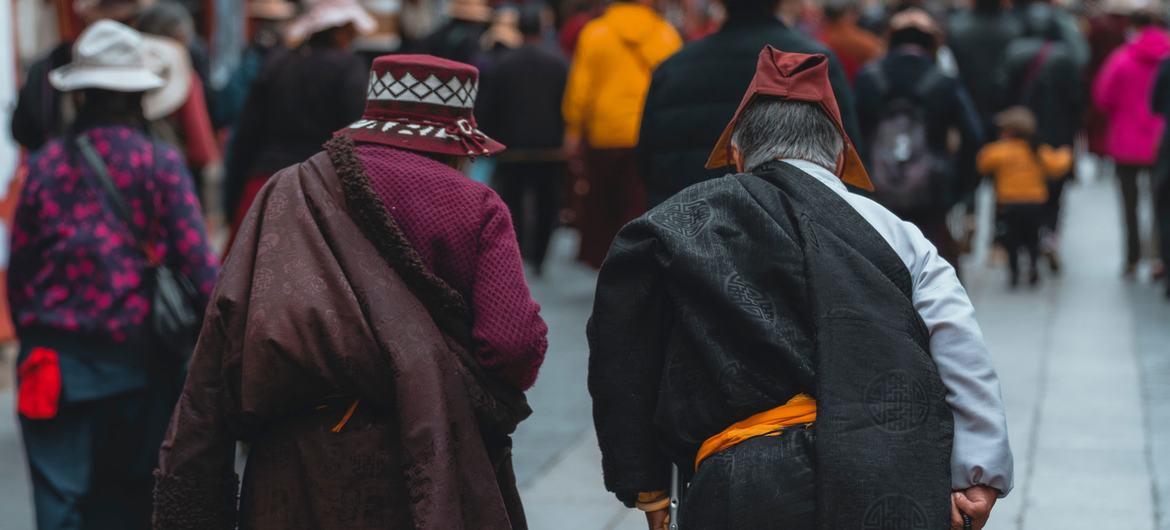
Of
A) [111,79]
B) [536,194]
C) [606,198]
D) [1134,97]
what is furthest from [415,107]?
[1134,97]

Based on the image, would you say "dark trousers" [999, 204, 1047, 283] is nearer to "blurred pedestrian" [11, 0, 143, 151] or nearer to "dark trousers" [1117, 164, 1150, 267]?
"dark trousers" [1117, 164, 1150, 267]

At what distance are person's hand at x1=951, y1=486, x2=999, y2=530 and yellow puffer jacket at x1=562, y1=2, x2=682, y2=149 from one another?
6079 mm

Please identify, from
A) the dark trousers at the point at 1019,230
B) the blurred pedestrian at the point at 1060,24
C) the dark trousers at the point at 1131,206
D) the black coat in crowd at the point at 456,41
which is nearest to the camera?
the dark trousers at the point at 1019,230

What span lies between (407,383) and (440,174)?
46 centimetres

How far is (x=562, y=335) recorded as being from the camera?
31.6ft

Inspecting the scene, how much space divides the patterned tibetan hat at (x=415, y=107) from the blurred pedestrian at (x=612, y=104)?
220 inches

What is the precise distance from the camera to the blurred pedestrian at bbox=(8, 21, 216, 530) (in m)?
4.70

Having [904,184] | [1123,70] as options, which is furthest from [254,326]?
[1123,70]

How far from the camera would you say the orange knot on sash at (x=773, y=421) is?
3162 millimetres

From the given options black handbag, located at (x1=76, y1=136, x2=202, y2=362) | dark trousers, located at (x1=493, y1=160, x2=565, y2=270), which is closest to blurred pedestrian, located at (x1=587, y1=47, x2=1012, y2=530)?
black handbag, located at (x1=76, y1=136, x2=202, y2=362)

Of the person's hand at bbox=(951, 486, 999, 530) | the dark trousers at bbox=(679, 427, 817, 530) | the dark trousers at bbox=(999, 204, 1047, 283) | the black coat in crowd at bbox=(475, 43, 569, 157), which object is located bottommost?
the dark trousers at bbox=(999, 204, 1047, 283)

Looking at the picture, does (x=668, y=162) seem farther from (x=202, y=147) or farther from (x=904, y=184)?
(x=202, y=147)

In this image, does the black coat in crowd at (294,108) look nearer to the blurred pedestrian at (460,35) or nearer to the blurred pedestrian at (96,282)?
the blurred pedestrian at (96,282)

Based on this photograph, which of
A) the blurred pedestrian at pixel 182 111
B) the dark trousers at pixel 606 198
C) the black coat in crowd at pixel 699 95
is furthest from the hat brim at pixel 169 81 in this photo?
the dark trousers at pixel 606 198
